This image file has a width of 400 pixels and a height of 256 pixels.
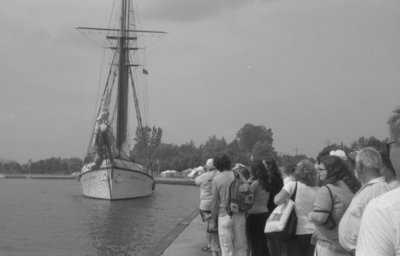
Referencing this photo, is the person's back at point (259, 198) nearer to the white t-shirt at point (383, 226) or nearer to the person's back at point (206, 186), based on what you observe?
the person's back at point (206, 186)

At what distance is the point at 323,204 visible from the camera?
16.9ft

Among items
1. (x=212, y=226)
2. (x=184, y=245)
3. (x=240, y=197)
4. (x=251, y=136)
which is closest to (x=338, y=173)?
(x=240, y=197)

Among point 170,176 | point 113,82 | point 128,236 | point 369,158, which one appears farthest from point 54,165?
point 369,158

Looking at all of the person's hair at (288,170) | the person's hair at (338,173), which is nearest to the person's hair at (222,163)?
the person's hair at (288,170)

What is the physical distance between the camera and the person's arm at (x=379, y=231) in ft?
6.35

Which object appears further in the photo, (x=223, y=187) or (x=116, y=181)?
(x=116, y=181)

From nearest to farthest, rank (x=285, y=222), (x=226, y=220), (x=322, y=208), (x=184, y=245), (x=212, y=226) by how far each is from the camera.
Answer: (x=322, y=208) → (x=285, y=222) → (x=226, y=220) → (x=212, y=226) → (x=184, y=245)

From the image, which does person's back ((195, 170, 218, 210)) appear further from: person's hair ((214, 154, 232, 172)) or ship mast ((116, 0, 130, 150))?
ship mast ((116, 0, 130, 150))

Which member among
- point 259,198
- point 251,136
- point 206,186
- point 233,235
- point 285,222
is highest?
point 251,136

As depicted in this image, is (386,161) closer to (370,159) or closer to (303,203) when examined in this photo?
(370,159)

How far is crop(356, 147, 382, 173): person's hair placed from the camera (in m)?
4.28

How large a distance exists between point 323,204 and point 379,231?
128 inches

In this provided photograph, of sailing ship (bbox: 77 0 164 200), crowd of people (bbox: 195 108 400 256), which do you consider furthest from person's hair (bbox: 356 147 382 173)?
sailing ship (bbox: 77 0 164 200)

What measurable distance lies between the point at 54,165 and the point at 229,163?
194 m
